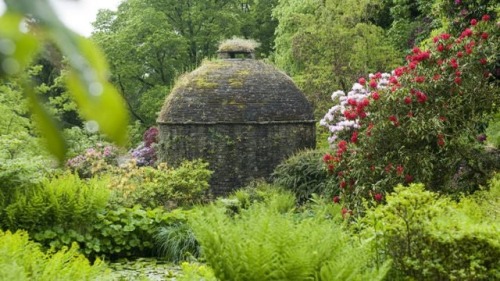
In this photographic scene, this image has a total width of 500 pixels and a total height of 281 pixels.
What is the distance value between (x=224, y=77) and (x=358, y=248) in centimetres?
1408

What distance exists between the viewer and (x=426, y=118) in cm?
854

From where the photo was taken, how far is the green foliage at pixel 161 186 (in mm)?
13281


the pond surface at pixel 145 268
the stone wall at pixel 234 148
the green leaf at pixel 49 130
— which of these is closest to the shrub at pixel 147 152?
the stone wall at pixel 234 148

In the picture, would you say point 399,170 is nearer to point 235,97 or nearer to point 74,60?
point 74,60

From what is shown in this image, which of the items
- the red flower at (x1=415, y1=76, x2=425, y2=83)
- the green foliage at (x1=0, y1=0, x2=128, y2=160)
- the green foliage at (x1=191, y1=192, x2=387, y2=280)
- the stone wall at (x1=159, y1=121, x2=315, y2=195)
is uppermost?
the green foliage at (x1=0, y1=0, x2=128, y2=160)

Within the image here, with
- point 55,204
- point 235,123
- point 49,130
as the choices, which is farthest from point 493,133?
point 49,130

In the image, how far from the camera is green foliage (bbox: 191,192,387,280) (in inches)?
157

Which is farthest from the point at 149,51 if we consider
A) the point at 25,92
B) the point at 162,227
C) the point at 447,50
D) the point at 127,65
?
the point at 25,92

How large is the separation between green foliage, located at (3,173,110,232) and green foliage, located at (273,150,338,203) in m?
4.65

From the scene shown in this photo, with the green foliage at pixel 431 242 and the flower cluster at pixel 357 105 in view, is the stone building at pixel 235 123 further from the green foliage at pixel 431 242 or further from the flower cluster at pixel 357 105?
the green foliage at pixel 431 242

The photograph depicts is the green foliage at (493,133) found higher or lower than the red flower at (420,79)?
lower

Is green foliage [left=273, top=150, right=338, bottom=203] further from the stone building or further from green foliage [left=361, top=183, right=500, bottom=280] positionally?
green foliage [left=361, top=183, right=500, bottom=280]


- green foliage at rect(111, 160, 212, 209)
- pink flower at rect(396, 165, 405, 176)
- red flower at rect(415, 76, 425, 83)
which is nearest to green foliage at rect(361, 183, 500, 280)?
pink flower at rect(396, 165, 405, 176)

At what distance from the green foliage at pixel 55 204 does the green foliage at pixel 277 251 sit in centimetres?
557
